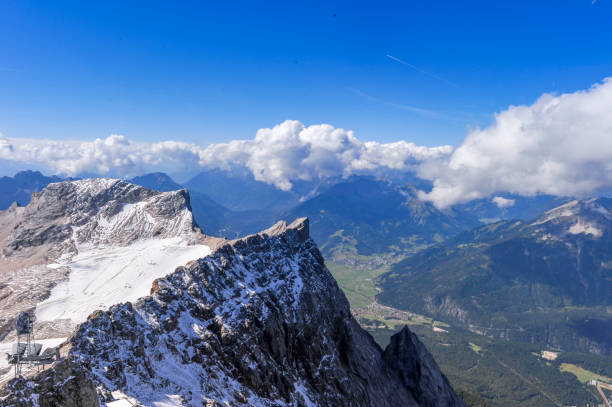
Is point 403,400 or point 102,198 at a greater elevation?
point 102,198

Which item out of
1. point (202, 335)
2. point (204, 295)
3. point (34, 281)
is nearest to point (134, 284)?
point (34, 281)

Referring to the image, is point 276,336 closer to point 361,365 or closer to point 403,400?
point 361,365

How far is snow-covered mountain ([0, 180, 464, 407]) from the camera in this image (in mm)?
42250

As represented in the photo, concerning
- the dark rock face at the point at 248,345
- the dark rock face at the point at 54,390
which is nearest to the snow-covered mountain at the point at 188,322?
the dark rock face at the point at 54,390

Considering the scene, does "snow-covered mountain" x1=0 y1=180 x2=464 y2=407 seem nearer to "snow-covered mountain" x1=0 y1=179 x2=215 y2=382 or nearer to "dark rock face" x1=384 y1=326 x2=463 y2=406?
"dark rock face" x1=384 y1=326 x2=463 y2=406

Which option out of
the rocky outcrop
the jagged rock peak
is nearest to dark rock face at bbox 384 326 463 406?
the rocky outcrop

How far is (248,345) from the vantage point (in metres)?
61.1

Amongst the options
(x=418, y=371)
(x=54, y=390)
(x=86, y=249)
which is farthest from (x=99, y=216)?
(x=418, y=371)

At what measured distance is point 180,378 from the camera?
46.1m

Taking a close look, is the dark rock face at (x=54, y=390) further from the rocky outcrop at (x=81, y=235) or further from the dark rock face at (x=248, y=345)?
the rocky outcrop at (x=81, y=235)

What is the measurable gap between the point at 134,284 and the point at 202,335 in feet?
178

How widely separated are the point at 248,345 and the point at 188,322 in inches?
476

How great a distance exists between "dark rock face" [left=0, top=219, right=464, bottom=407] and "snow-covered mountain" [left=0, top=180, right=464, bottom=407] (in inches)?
9.2

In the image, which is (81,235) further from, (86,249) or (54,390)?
(54,390)
